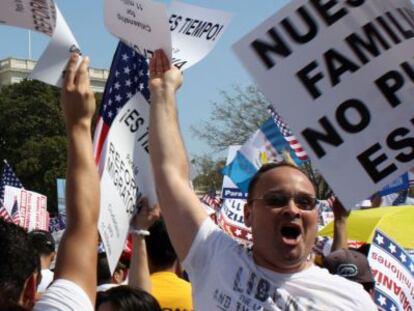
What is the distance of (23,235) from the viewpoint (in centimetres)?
226

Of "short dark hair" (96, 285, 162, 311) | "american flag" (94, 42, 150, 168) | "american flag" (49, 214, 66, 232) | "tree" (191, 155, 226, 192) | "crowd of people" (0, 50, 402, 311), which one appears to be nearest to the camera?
"crowd of people" (0, 50, 402, 311)

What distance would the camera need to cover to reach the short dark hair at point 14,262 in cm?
211

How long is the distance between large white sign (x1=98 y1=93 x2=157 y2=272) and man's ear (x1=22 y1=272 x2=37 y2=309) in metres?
1.47

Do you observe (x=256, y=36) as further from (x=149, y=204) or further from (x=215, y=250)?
(x=149, y=204)

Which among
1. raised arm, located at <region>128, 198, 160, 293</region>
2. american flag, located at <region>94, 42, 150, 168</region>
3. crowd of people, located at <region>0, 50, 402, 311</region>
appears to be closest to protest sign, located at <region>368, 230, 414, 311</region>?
raised arm, located at <region>128, 198, 160, 293</region>

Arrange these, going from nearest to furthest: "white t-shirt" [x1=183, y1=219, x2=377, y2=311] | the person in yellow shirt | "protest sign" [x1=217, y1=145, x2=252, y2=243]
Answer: "white t-shirt" [x1=183, y1=219, x2=377, y2=311], the person in yellow shirt, "protest sign" [x1=217, y1=145, x2=252, y2=243]

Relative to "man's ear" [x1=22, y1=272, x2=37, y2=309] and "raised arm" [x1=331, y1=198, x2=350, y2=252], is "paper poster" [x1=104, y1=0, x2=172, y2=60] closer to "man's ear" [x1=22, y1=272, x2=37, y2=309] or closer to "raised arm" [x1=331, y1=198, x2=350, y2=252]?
"man's ear" [x1=22, y1=272, x2=37, y2=309]

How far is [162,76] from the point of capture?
3.37m

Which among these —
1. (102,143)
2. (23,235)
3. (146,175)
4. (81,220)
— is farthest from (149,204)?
(23,235)

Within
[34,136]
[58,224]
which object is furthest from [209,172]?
[58,224]

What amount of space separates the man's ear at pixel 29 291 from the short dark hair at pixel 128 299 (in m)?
0.99

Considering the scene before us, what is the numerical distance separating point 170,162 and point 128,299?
597 millimetres

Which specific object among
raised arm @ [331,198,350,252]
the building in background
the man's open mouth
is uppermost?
the building in background

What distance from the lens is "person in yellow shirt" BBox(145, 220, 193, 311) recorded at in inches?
157
